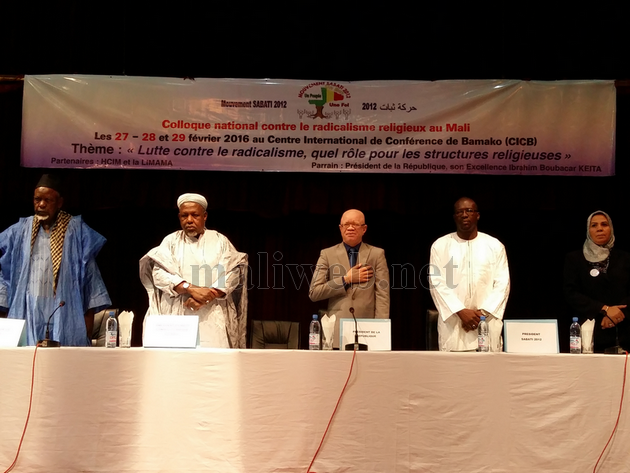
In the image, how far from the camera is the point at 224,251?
13.9ft

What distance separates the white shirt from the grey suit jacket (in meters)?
0.33

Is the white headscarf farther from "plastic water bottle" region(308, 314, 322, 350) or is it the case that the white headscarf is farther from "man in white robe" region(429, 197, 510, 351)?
"plastic water bottle" region(308, 314, 322, 350)

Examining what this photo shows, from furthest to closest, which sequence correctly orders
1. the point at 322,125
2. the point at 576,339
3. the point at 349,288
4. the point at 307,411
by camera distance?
the point at 322,125
the point at 349,288
the point at 576,339
the point at 307,411

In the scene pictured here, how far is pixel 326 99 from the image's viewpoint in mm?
5086

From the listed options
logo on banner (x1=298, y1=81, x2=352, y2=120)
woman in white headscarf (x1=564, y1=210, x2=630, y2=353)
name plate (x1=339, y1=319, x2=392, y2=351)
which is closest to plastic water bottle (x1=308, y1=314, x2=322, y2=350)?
name plate (x1=339, y1=319, x2=392, y2=351)

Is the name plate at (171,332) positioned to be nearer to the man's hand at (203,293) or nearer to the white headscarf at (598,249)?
the man's hand at (203,293)

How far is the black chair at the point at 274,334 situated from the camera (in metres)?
4.25

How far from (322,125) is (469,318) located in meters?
1.90

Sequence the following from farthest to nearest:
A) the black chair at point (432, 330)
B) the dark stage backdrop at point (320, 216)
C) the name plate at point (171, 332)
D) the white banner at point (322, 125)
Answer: the dark stage backdrop at point (320, 216), the white banner at point (322, 125), the black chair at point (432, 330), the name plate at point (171, 332)

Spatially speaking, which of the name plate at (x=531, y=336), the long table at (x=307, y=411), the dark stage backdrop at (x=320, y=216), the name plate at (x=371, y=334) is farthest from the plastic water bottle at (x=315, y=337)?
the dark stage backdrop at (x=320, y=216)

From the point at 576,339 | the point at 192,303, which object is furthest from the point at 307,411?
the point at 576,339

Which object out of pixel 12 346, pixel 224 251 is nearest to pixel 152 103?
pixel 224 251

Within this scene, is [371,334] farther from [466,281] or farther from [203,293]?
[466,281]

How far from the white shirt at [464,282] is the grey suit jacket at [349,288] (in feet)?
1.07
